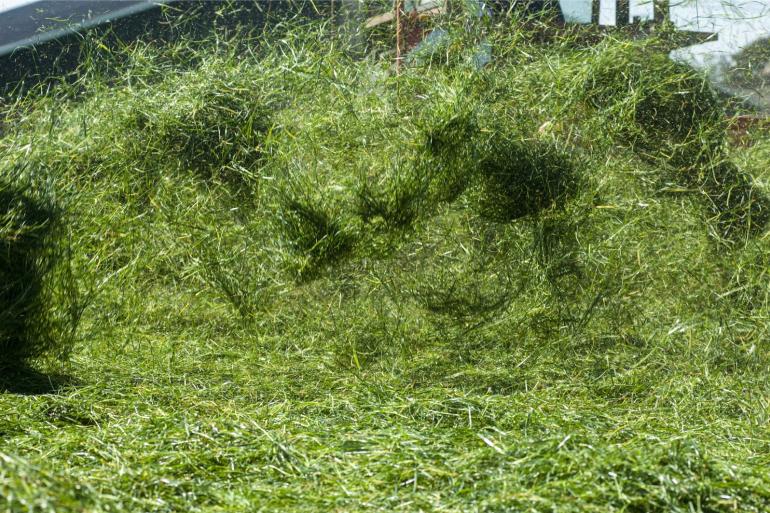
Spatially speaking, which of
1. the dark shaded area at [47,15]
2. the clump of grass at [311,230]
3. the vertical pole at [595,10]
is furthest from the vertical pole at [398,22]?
the dark shaded area at [47,15]

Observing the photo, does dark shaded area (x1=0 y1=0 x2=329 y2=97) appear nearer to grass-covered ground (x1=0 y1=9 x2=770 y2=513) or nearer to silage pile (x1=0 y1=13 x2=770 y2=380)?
grass-covered ground (x1=0 y1=9 x2=770 y2=513)

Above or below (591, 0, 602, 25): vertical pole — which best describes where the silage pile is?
below

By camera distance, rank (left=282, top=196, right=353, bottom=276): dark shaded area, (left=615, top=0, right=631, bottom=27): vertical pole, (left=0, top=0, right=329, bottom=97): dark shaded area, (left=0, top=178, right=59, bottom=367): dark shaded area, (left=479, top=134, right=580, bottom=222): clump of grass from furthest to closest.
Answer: (left=0, top=0, right=329, bottom=97): dark shaded area → (left=615, top=0, right=631, bottom=27): vertical pole → (left=479, top=134, right=580, bottom=222): clump of grass → (left=282, top=196, right=353, bottom=276): dark shaded area → (left=0, top=178, right=59, bottom=367): dark shaded area

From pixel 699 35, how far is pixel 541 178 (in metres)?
0.92

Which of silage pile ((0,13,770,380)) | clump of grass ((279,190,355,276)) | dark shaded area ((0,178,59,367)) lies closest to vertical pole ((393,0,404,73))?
silage pile ((0,13,770,380))

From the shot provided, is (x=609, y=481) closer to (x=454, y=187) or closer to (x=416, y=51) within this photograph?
(x=454, y=187)

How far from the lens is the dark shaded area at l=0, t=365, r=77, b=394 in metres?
2.32

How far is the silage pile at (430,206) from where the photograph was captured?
277 cm

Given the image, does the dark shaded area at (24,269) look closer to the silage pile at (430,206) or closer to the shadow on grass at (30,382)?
the shadow on grass at (30,382)

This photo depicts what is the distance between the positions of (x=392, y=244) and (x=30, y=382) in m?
1.09

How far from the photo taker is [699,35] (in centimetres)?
326

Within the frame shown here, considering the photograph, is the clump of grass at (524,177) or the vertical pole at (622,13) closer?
the clump of grass at (524,177)

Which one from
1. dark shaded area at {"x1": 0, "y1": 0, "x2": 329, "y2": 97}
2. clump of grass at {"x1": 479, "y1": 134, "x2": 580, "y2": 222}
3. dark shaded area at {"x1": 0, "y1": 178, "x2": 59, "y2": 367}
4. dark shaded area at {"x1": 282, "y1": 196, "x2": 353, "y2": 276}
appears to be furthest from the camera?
dark shaded area at {"x1": 0, "y1": 0, "x2": 329, "y2": 97}

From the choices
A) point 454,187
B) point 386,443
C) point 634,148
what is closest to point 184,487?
point 386,443
